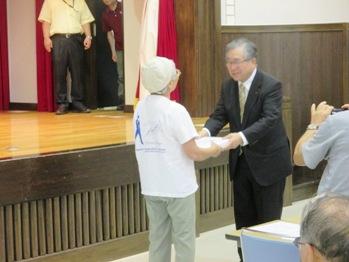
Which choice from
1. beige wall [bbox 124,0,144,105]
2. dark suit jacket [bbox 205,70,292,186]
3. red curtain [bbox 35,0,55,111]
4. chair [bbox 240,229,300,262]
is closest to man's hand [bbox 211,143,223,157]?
dark suit jacket [bbox 205,70,292,186]

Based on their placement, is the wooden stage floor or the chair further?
the wooden stage floor

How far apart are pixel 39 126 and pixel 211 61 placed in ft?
5.59

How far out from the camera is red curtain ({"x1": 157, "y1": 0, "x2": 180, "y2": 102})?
6160 mm

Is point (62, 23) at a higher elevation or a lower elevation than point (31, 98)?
higher

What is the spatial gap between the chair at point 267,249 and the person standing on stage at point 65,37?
5.39 metres

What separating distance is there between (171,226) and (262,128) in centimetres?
72

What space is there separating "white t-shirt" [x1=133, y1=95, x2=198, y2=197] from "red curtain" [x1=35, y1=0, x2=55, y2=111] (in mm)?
5040

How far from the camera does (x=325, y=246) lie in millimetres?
1322

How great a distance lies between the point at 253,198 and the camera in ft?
12.4

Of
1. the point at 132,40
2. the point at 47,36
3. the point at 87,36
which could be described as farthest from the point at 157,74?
the point at 47,36

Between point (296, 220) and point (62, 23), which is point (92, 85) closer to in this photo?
A: point (62, 23)

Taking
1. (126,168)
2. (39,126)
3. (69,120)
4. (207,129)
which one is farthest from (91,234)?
(69,120)

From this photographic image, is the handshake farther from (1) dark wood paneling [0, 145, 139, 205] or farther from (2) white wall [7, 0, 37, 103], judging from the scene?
(2) white wall [7, 0, 37, 103]

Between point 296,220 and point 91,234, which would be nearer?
point 296,220
